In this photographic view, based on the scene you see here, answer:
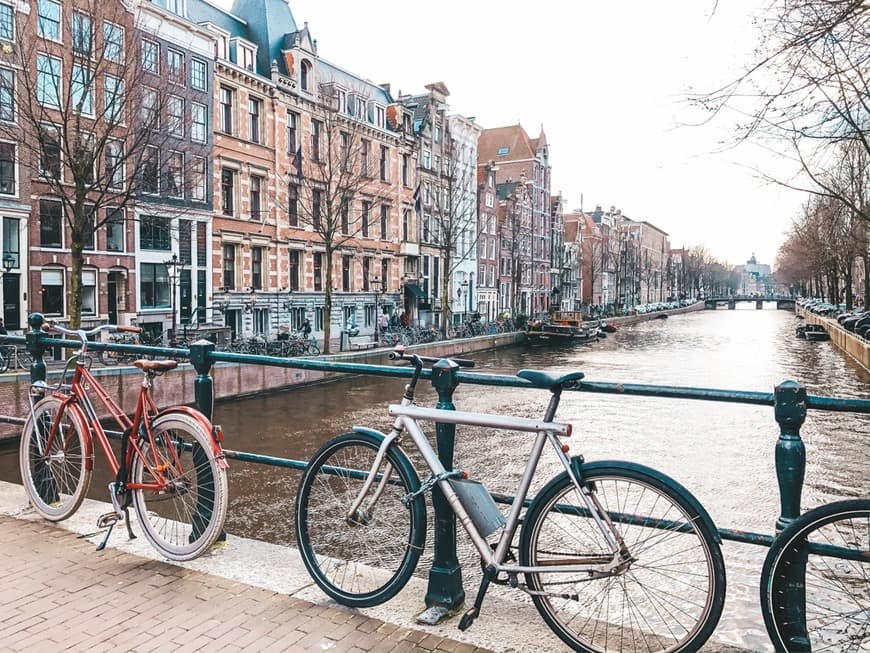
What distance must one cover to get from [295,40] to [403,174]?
12.0 m

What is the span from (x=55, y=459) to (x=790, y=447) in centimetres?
418

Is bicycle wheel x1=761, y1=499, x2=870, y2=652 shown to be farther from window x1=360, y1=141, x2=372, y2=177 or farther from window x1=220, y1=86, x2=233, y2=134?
window x1=360, y1=141, x2=372, y2=177

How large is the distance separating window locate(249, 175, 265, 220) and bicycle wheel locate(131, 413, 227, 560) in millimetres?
30761

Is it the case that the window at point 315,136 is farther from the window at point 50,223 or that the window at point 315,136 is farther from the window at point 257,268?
the window at point 50,223

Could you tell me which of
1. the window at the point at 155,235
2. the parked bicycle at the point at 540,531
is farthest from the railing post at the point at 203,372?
the window at the point at 155,235

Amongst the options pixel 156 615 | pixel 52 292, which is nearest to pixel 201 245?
pixel 52 292

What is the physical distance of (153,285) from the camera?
27922 mm

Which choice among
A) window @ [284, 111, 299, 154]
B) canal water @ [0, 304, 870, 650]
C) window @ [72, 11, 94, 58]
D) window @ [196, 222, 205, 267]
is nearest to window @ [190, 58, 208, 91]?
window @ [284, 111, 299, 154]

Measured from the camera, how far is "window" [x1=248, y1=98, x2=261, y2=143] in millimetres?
33125

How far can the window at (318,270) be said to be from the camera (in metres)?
37.1

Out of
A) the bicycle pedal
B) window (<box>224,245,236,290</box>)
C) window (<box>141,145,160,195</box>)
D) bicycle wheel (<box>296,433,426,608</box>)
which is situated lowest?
the bicycle pedal

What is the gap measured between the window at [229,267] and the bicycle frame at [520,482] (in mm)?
29820

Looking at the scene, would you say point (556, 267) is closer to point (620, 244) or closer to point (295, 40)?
point (620, 244)

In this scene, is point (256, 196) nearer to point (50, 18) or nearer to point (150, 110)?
point (50, 18)
